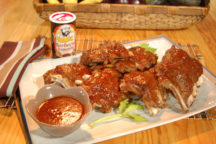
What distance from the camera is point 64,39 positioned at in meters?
2.72

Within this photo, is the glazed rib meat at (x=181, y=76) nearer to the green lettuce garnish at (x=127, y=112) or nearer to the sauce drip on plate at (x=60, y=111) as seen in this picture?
the green lettuce garnish at (x=127, y=112)

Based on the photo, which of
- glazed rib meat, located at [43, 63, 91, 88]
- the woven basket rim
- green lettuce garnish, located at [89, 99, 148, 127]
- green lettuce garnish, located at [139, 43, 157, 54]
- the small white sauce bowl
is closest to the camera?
the small white sauce bowl

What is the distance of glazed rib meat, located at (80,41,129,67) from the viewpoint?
237 centimetres

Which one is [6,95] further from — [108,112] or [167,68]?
[167,68]

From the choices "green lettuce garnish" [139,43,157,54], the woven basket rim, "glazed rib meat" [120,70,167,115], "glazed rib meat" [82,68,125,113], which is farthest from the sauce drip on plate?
the woven basket rim

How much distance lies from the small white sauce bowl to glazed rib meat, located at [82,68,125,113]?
0.11 metres

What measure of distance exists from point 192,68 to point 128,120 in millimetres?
828

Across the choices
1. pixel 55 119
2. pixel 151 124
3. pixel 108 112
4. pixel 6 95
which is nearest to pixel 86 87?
pixel 108 112

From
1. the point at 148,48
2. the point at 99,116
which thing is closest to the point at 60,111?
the point at 99,116

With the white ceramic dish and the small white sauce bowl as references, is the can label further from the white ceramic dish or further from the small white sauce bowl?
the small white sauce bowl

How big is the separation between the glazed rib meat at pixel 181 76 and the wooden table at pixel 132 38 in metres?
0.27

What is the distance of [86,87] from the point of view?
2.14 metres

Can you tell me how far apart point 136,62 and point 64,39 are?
92 cm

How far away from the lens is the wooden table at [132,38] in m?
2.09
